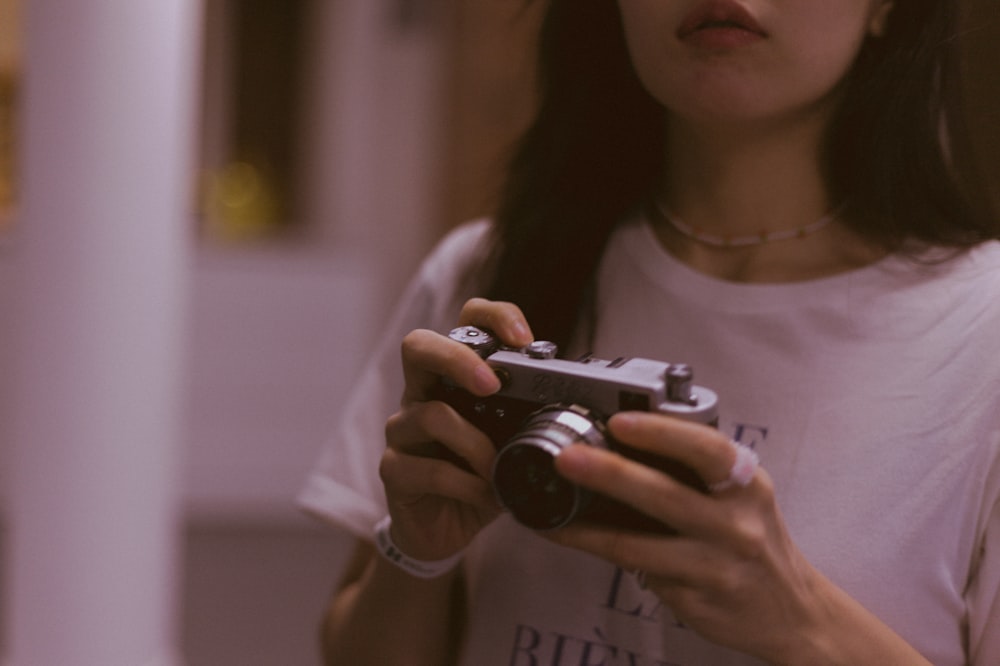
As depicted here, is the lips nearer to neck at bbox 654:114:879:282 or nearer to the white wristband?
neck at bbox 654:114:879:282

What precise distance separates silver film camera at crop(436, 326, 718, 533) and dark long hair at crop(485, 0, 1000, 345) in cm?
17

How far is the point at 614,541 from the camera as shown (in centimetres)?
50

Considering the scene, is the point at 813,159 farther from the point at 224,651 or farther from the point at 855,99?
the point at 224,651

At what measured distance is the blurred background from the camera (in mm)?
3182

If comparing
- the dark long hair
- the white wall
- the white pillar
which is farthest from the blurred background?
the dark long hair

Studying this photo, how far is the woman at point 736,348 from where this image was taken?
0.55 meters

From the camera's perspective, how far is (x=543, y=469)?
49 cm

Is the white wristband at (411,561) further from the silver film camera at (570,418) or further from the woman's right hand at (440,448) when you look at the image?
the silver film camera at (570,418)

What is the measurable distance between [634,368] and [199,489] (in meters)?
3.00

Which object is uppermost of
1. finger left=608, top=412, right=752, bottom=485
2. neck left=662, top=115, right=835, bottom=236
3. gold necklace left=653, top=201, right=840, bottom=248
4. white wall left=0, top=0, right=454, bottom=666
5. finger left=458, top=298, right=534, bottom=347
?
neck left=662, top=115, right=835, bottom=236

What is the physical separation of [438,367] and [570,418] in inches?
3.4

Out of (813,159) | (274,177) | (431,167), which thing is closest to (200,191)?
(274,177)

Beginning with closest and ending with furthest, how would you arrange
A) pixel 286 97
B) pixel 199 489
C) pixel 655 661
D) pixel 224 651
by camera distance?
pixel 655 661 < pixel 224 651 < pixel 199 489 < pixel 286 97

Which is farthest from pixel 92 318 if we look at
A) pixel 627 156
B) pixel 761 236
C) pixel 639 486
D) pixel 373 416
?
pixel 639 486
